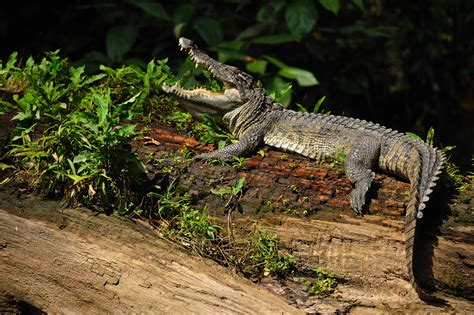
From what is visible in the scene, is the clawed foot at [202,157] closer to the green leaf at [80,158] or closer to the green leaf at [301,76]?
the green leaf at [80,158]

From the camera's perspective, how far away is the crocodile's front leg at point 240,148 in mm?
4457

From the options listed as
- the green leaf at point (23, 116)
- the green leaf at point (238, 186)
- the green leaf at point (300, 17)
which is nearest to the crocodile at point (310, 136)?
the green leaf at point (238, 186)

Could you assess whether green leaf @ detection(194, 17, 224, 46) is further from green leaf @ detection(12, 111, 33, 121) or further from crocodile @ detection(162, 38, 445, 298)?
green leaf @ detection(12, 111, 33, 121)

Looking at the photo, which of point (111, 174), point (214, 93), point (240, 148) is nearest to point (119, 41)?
point (214, 93)

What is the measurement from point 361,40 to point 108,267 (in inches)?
238

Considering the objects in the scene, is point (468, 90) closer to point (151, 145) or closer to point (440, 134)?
point (440, 134)

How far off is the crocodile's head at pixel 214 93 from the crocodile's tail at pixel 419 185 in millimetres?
1510

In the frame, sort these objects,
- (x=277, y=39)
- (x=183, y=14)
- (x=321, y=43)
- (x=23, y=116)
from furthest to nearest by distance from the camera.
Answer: (x=321, y=43) → (x=183, y=14) → (x=277, y=39) → (x=23, y=116)

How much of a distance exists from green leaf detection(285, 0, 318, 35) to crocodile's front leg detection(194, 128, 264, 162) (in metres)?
1.94

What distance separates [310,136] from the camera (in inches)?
195

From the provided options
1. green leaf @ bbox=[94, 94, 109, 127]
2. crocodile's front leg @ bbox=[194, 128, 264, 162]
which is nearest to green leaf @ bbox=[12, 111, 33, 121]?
green leaf @ bbox=[94, 94, 109, 127]

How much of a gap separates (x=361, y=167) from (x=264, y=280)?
1152 millimetres

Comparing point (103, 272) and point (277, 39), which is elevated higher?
point (277, 39)

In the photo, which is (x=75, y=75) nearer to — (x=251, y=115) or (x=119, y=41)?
(x=251, y=115)
